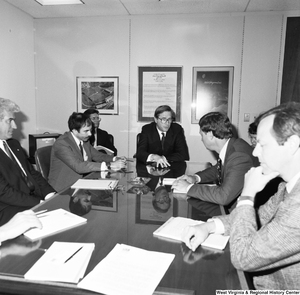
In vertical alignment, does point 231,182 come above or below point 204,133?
below

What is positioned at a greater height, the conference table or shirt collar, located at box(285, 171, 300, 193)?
shirt collar, located at box(285, 171, 300, 193)

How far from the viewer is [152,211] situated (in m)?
1.70

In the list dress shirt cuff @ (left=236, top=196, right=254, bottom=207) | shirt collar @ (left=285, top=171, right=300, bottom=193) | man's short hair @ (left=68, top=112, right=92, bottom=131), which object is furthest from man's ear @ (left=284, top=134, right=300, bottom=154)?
man's short hair @ (left=68, top=112, right=92, bottom=131)

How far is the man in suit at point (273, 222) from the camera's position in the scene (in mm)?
974

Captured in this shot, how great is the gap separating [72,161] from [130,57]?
2.68 m

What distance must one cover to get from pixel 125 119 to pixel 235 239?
4182 mm

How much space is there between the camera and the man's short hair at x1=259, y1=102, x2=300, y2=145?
1052 millimetres

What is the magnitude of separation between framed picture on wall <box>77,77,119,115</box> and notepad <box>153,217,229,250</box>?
148 inches

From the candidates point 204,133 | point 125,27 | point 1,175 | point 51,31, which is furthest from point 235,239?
point 51,31

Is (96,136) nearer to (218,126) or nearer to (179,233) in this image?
(218,126)

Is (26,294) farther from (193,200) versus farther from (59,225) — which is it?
(193,200)

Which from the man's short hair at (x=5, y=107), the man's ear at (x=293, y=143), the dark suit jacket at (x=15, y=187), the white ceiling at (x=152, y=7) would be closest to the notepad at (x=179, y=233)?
the man's ear at (x=293, y=143)

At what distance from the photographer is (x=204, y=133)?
2.22 m

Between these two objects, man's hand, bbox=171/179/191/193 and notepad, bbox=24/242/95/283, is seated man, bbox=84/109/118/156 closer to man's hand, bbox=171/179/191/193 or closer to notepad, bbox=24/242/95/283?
man's hand, bbox=171/179/191/193
